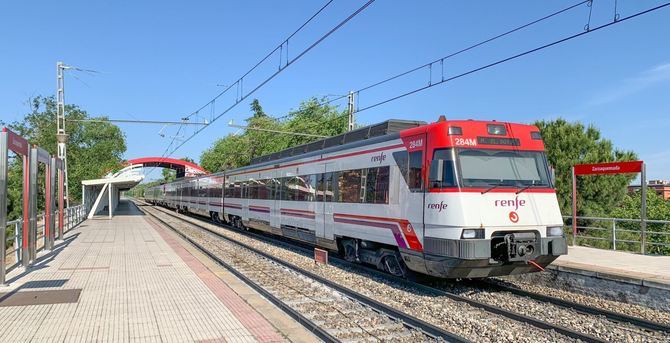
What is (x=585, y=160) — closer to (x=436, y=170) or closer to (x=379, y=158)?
(x=379, y=158)

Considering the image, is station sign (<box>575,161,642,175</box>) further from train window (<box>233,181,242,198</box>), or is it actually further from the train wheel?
train window (<box>233,181,242,198</box>)

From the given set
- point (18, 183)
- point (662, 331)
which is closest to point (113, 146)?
point (18, 183)

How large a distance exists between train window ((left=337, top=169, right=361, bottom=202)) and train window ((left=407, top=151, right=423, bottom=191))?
2.21 m

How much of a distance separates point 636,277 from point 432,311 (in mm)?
3691

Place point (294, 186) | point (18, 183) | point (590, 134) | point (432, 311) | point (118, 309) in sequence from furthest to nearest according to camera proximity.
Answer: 1. point (18, 183)
2. point (590, 134)
3. point (294, 186)
4. point (432, 311)
5. point (118, 309)

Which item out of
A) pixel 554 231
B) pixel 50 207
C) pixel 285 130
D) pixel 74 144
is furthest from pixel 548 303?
pixel 74 144

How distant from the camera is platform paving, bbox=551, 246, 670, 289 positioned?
347 inches

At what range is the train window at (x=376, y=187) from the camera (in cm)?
1048

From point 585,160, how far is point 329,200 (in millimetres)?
17528

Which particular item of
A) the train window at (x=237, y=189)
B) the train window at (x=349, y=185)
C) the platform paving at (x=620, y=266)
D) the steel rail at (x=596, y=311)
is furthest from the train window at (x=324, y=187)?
the train window at (x=237, y=189)

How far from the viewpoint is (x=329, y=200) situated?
13188 millimetres

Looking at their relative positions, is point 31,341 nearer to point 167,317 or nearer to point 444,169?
point 167,317

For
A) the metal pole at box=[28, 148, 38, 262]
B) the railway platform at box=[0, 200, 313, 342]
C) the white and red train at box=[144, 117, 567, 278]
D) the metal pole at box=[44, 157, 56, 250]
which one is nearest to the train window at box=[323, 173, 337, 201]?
the white and red train at box=[144, 117, 567, 278]

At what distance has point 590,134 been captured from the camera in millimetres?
26719
